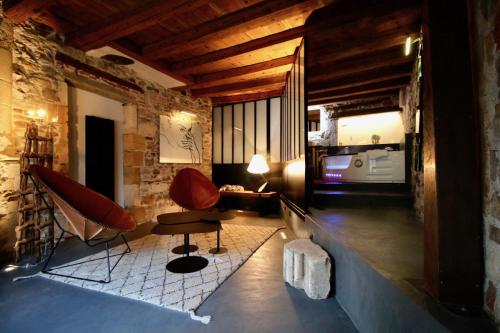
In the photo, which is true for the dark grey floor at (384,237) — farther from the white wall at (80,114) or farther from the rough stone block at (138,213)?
the white wall at (80,114)

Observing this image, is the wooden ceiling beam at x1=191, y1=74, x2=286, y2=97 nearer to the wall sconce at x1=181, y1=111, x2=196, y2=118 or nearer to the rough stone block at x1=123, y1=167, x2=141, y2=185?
the wall sconce at x1=181, y1=111, x2=196, y2=118

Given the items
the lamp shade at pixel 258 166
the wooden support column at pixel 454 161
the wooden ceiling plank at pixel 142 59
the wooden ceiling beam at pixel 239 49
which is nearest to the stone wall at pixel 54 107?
the wooden ceiling plank at pixel 142 59

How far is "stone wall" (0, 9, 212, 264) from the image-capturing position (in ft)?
8.13

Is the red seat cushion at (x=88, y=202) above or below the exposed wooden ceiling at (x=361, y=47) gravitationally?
below

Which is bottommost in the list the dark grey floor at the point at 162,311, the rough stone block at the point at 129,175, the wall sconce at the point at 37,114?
the dark grey floor at the point at 162,311

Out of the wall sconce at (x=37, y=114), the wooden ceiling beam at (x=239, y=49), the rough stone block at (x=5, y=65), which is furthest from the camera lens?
the wooden ceiling beam at (x=239, y=49)

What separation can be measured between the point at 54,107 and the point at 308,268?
3.66 meters

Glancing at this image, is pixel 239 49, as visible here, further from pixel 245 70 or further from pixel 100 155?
pixel 100 155

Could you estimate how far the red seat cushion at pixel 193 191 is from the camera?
11.3 feet

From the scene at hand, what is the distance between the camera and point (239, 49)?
11.2 feet

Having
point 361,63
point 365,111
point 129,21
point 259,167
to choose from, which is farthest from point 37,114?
point 365,111

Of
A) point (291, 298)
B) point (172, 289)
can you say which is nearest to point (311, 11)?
point (291, 298)

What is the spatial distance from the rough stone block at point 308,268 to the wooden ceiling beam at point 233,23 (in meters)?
2.55

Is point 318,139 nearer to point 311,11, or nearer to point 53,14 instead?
point 311,11
